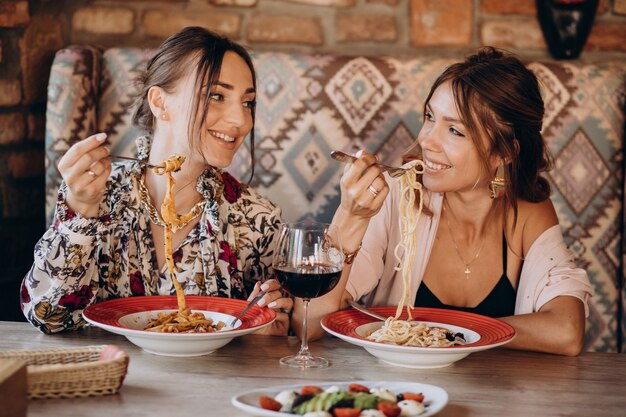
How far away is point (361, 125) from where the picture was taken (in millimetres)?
2816

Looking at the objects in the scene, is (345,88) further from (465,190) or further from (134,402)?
(134,402)

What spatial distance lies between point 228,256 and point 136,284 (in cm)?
25

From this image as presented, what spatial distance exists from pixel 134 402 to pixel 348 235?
2.45 ft

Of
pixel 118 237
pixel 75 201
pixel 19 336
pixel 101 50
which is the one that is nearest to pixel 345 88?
pixel 101 50

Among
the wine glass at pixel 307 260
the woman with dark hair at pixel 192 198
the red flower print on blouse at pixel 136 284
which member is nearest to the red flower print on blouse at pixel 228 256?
the woman with dark hair at pixel 192 198

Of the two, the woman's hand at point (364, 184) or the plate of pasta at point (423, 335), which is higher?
the woman's hand at point (364, 184)

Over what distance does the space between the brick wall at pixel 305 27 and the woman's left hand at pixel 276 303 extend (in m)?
1.38

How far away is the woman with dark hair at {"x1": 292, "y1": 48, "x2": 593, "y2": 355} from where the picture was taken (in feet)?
6.93

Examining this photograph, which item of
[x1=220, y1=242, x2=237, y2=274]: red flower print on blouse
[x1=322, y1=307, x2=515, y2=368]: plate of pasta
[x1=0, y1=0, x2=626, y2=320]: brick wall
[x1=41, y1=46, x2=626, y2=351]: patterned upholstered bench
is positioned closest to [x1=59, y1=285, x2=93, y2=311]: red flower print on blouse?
[x1=220, y1=242, x2=237, y2=274]: red flower print on blouse

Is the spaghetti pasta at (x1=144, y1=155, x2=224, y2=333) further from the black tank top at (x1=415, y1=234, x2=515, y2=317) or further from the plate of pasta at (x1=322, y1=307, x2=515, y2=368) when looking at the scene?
the black tank top at (x1=415, y1=234, x2=515, y2=317)

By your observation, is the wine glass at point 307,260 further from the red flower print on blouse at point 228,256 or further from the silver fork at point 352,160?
the red flower print on blouse at point 228,256

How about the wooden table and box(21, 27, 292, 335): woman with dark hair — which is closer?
the wooden table

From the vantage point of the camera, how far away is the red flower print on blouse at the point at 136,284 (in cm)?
202

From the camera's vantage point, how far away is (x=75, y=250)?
5.83 ft
